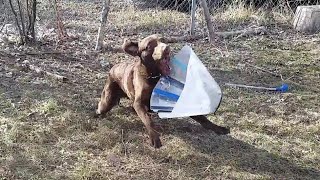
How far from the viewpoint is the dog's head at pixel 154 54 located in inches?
124

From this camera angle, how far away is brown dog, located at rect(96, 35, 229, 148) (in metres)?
3.21

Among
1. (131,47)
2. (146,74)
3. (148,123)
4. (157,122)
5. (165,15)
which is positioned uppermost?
(131,47)

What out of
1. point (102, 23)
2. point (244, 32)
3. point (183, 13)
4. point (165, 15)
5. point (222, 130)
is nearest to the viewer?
point (222, 130)

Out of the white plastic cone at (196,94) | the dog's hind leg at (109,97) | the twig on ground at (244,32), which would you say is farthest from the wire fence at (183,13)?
the white plastic cone at (196,94)

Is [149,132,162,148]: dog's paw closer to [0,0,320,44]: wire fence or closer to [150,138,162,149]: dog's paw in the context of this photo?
[150,138,162,149]: dog's paw

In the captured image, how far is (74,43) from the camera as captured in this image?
226 inches

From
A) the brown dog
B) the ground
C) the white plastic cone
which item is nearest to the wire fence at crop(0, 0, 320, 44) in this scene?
the ground

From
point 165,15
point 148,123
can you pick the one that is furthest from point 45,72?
point 165,15

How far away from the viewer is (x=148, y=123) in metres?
3.27

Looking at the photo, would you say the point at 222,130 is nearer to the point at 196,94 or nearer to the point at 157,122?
the point at 196,94

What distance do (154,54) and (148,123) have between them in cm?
43

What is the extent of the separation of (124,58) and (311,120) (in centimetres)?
205

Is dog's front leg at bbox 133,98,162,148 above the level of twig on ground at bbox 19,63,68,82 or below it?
above

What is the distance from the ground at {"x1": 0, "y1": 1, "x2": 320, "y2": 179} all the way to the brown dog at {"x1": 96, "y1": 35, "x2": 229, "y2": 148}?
0.19m
